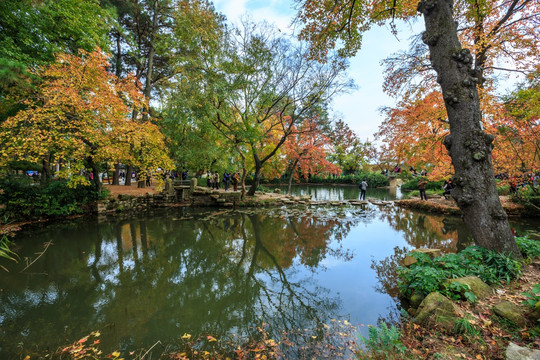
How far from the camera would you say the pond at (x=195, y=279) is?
3191mm

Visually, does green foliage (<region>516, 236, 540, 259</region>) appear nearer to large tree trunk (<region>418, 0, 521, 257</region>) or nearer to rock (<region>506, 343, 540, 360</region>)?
large tree trunk (<region>418, 0, 521, 257</region>)

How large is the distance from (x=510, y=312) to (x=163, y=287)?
16.5 feet

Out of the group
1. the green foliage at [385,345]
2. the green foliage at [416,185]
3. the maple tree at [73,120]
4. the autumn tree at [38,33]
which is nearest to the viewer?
the green foliage at [385,345]

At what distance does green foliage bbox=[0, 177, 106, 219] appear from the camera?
26.0ft

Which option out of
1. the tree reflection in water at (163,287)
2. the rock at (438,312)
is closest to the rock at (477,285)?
the rock at (438,312)

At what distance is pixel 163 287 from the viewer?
4301 mm

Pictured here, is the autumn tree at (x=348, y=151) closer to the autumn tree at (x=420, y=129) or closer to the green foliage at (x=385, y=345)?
the autumn tree at (x=420, y=129)

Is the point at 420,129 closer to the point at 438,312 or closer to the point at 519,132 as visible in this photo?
the point at 519,132

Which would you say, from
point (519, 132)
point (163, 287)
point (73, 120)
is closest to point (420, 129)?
point (519, 132)

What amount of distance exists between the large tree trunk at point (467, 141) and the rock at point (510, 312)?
4.41 ft

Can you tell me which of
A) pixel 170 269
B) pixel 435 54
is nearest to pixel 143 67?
pixel 170 269

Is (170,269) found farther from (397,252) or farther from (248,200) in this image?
(248,200)

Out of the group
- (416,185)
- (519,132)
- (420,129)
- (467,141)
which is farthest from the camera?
(416,185)

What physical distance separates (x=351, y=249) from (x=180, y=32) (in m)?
12.5
